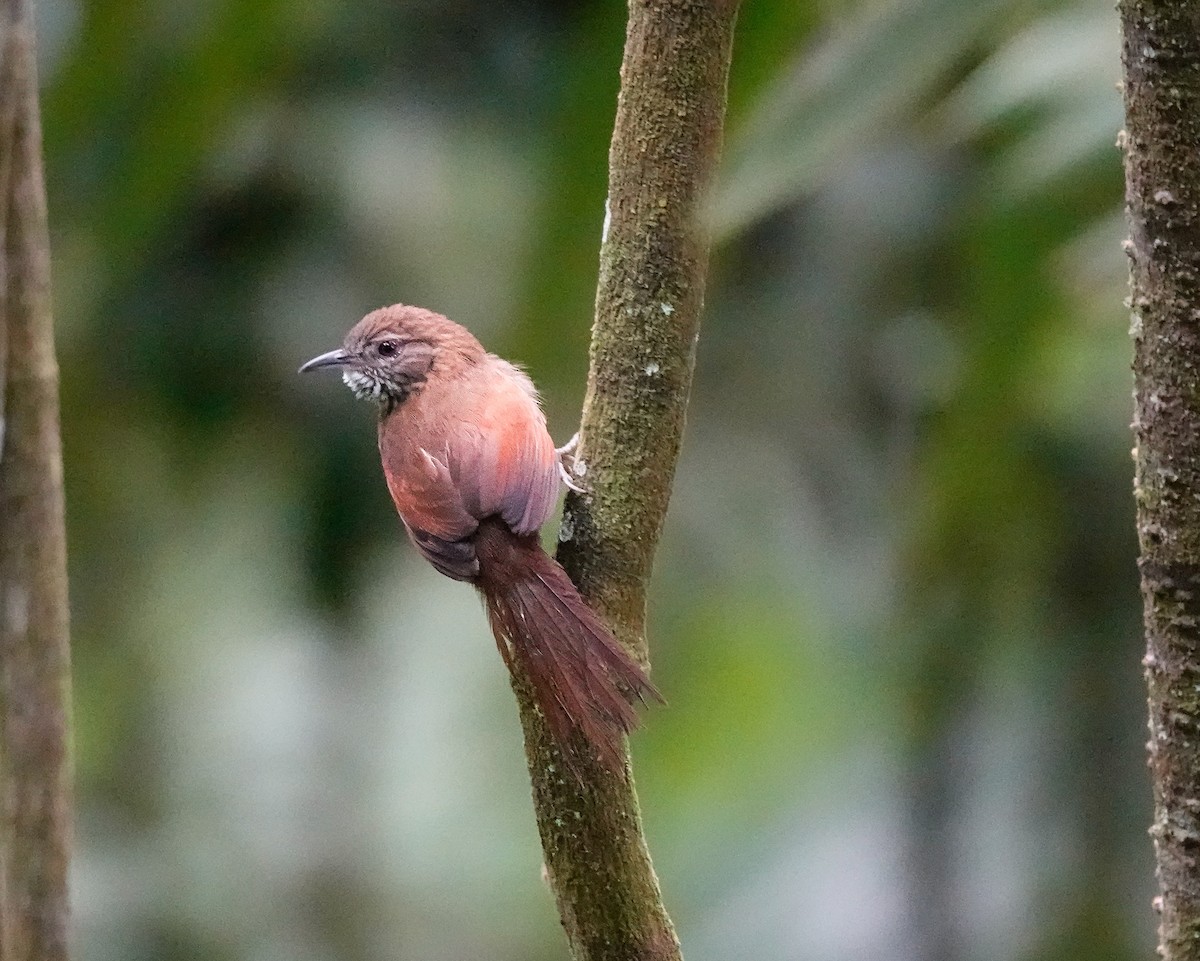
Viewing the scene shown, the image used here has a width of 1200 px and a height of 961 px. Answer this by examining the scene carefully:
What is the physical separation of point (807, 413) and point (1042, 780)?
3.78ft

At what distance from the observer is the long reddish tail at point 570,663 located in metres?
1.27

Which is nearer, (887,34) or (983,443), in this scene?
(887,34)

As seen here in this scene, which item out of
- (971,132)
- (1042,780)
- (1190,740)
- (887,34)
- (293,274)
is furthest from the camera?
(293,274)

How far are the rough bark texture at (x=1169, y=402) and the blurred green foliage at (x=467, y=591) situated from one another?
166 cm

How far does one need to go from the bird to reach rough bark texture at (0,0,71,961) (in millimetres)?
486

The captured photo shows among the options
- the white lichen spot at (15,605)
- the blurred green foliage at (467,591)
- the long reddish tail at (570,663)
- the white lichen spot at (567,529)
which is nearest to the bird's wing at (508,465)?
the long reddish tail at (570,663)

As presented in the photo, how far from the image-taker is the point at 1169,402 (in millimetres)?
1156

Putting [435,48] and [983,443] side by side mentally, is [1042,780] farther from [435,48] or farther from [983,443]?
[435,48]

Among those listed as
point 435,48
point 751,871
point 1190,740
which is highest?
point 435,48

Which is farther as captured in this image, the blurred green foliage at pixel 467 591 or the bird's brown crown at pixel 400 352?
the blurred green foliage at pixel 467 591

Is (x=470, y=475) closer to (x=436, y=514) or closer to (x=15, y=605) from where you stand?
(x=436, y=514)

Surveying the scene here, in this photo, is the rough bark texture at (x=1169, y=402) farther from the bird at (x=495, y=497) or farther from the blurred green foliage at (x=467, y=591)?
the blurred green foliage at (x=467, y=591)

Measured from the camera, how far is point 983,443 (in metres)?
2.52

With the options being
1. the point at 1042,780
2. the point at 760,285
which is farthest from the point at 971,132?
the point at 1042,780
